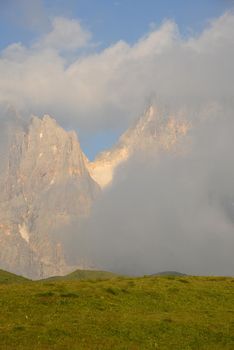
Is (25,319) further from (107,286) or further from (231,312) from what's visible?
(231,312)

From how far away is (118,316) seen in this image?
40.1 m

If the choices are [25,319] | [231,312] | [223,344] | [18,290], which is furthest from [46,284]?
[223,344]

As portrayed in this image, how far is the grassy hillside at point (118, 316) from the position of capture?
34688mm

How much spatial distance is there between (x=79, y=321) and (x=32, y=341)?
5.09m

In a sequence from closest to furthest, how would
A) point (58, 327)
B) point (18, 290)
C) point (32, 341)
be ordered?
point (32, 341) < point (58, 327) < point (18, 290)

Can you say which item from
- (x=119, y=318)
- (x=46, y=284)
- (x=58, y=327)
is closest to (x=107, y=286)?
(x=46, y=284)

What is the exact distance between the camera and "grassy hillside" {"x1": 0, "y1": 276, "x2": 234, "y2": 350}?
34688 mm

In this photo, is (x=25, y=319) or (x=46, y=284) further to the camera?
(x=46, y=284)

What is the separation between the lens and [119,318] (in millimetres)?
39469

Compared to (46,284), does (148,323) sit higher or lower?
lower

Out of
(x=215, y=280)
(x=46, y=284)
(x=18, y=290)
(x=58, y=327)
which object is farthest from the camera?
(x=215, y=280)

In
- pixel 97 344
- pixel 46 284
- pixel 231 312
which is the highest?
pixel 46 284

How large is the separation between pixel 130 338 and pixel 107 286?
13.7m

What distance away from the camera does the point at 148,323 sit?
38562 mm
